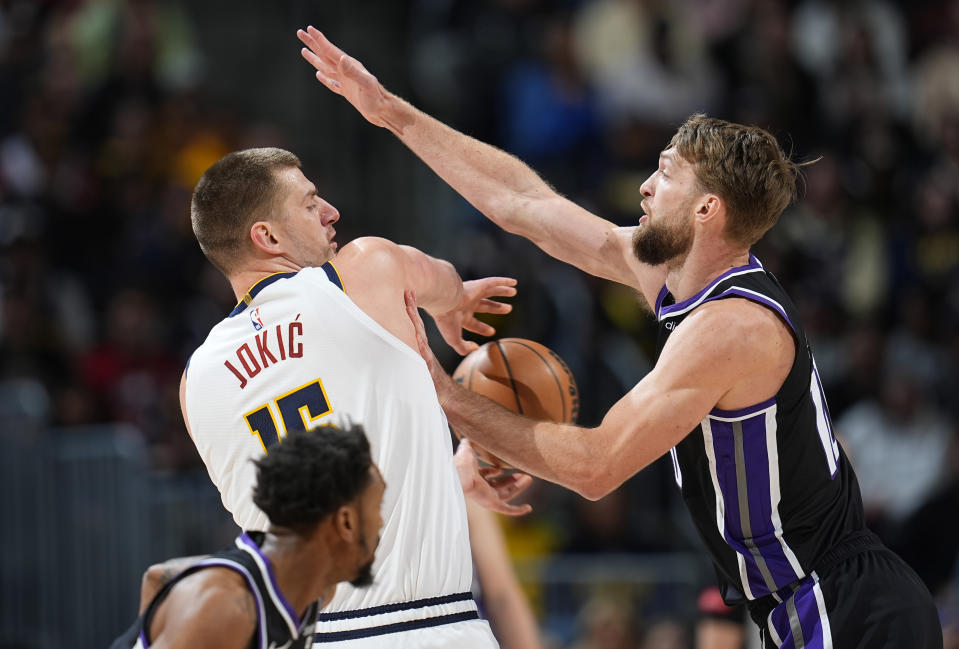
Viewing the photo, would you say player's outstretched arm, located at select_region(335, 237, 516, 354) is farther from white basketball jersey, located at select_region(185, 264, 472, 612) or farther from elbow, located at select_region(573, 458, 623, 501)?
elbow, located at select_region(573, 458, 623, 501)

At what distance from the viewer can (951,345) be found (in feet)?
30.4

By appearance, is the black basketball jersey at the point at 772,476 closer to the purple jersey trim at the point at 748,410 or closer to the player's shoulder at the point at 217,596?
the purple jersey trim at the point at 748,410

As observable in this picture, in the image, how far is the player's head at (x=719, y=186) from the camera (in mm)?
4496

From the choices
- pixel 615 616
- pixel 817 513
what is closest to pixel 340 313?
pixel 817 513

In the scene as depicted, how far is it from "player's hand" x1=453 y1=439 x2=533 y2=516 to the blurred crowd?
3797mm

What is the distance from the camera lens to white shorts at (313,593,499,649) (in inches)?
160

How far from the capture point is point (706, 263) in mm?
4551

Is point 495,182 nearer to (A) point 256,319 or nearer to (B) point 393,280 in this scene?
(B) point 393,280

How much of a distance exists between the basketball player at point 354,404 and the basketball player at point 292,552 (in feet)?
1.61

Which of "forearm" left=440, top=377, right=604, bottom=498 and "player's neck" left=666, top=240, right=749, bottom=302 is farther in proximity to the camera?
"player's neck" left=666, top=240, right=749, bottom=302

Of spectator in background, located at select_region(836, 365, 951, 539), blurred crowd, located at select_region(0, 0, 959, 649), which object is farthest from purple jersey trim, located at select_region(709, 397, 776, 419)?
spectator in background, located at select_region(836, 365, 951, 539)

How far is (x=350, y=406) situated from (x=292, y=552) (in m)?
0.69

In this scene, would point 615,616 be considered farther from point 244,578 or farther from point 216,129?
point 216,129

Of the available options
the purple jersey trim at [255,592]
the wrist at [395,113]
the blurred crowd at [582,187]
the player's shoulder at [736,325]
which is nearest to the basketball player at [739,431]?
the player's shoulder at [736,325]
